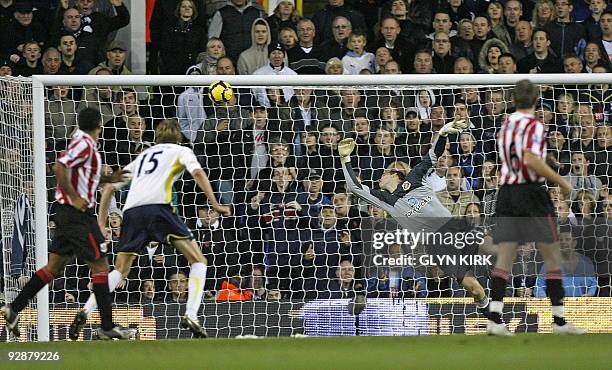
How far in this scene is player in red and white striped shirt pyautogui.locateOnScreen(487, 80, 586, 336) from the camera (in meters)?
Answer: 9.38

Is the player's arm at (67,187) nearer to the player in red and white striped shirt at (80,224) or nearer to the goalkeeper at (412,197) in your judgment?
the player in red and white striped shirt at (80,224)

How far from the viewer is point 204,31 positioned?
14.4 meters

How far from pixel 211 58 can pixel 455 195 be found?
3.12 meters

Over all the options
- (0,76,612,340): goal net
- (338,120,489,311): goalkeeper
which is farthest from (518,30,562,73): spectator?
(338,120,489,311): goalkeeper

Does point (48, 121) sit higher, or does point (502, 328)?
point (48, 121)

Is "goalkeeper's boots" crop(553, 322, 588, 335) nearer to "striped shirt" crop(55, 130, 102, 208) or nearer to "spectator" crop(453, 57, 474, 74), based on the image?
"striped shirt" crop(55, 130, 102, 208)

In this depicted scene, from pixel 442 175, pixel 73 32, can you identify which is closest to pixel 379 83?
pixel 442 175

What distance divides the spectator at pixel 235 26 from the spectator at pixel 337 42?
80 centimetres

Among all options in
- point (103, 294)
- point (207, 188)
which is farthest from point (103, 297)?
point (207, 188)

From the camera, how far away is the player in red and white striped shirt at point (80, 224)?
972cm

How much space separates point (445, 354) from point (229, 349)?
1.44 m

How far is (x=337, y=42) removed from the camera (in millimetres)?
14266

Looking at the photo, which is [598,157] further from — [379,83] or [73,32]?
[73,32]

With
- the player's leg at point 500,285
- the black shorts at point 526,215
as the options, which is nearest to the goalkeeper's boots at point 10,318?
the player's leg at point 500,285
